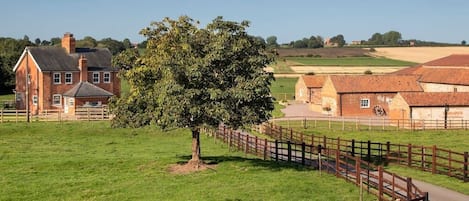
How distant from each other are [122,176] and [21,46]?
101 meters

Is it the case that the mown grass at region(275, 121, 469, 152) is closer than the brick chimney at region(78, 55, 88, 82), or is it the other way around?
the mown grass at region(275, 121, 469, 152)

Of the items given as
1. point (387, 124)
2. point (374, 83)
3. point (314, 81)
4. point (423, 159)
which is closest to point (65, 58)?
point (387, 124)

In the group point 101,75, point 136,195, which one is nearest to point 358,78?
point 101,75

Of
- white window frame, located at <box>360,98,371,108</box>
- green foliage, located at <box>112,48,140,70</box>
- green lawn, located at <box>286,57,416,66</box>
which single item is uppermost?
green lawn, located at <box>286,57,416,66</box>

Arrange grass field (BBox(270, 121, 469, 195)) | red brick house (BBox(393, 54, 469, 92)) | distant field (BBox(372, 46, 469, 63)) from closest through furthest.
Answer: grass field (BBox(270, 121, 469, 195)) < red brick house (BBox(393, 54, 469, 92)) < distant field (BBox(372, 46, 469, 63))

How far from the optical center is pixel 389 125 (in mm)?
53125

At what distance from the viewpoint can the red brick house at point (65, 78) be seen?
59.2m

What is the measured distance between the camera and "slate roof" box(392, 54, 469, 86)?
215 feet

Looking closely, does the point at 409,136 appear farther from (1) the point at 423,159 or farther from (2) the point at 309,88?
(2) the point at 309,88

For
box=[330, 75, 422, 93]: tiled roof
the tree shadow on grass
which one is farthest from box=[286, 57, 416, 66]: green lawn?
the tree shadow on grass

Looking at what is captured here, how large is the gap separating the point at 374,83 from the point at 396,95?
33.2ft

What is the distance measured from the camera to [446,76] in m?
67.6

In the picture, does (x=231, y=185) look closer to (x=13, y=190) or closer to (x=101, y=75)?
(x=13, y=190)

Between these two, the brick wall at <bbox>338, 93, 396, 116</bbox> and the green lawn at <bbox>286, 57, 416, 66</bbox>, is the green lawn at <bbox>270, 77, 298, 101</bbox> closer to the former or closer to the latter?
the brick wall at <bbox>338, 93, 396, 116</bbox>
